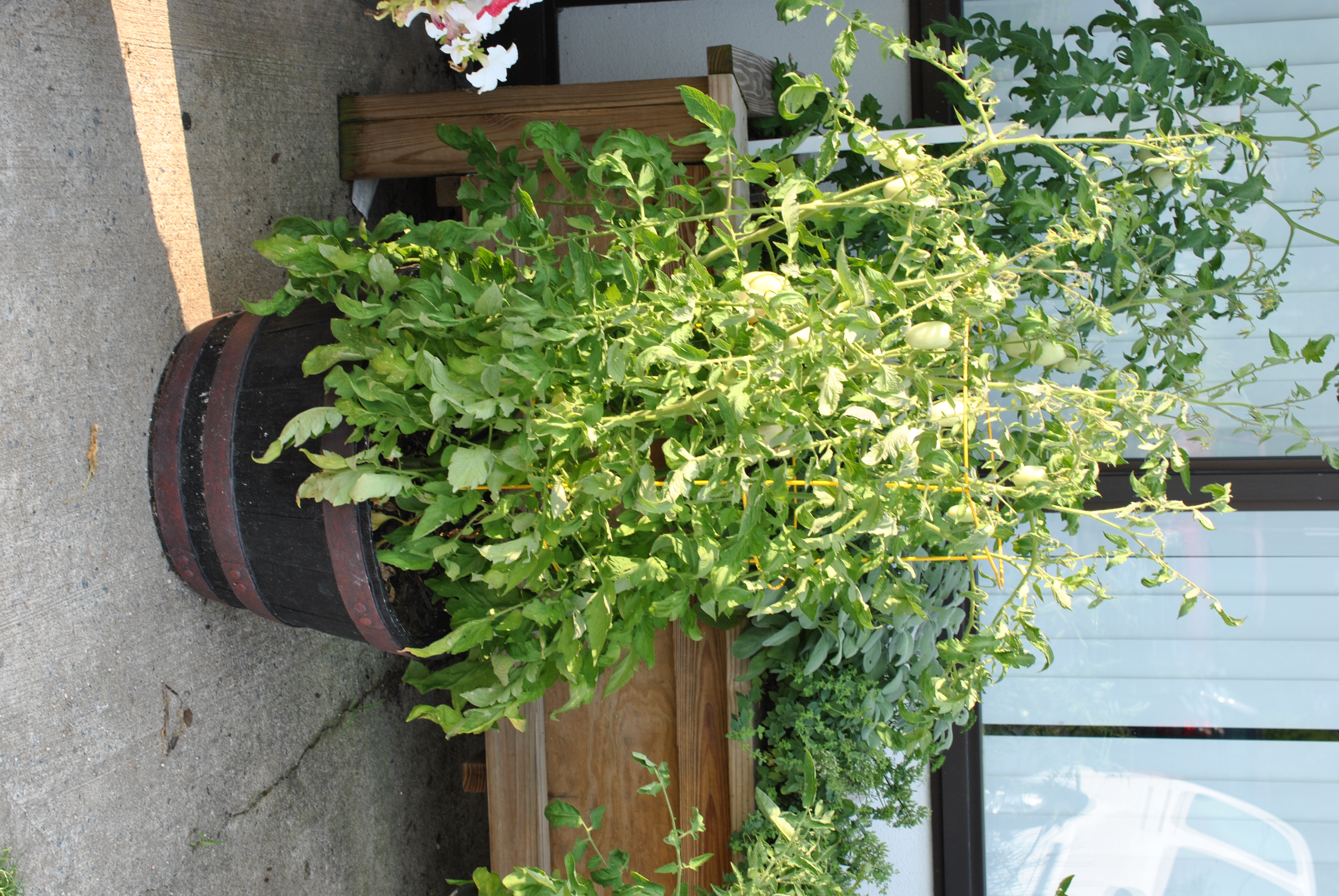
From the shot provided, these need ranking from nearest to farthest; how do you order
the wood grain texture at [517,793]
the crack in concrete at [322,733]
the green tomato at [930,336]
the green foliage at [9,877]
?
the green tomato at [930,336], the green foliage at [9,877], the crack in concrete at [322,733], the wood grain texture at [517,793]

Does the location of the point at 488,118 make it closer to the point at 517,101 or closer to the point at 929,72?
the point at 517,101

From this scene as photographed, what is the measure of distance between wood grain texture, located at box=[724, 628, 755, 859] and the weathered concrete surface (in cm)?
80

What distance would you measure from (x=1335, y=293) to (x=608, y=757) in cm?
201

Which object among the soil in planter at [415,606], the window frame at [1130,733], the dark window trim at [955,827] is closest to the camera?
the soil in planter at [415,606]

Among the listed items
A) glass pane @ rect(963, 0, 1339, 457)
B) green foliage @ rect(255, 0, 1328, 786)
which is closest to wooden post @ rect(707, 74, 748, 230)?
green foliage @ rect(255, 0, 1328, 786)

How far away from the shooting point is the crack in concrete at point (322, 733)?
1495 mm

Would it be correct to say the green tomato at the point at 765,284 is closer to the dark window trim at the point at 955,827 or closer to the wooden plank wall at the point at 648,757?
the wooden plank wall at the point at 648,757

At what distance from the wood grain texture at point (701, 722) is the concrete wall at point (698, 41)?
143 centimetres

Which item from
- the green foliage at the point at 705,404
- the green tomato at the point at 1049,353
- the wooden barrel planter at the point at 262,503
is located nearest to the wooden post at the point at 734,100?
the green foliage at the point at 705,404

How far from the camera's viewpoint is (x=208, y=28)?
144 cm

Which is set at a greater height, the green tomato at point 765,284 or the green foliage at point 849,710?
the green tomato at point 765,284

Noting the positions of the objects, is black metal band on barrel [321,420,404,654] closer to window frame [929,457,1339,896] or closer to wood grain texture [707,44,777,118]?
wood grain texture [707,44,777,118]

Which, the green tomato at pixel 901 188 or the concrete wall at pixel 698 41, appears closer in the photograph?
the green tomato at pixel 901 188

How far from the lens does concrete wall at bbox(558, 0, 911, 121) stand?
215 cm
